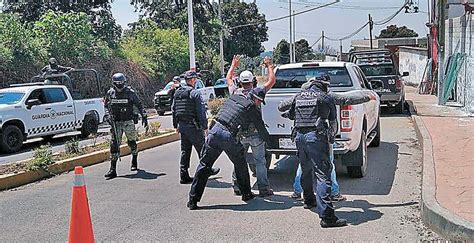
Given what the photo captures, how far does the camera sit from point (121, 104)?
9594 mm

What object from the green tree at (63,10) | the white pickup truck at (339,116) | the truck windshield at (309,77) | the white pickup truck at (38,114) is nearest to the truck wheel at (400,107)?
the white pickup truck at (339,116)

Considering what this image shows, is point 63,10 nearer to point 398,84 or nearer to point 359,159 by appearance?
point 398,84

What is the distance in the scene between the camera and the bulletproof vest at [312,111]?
6.55 m

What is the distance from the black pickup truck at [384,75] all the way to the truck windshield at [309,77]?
7.40 m

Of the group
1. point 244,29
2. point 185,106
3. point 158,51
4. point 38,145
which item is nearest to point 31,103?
point 38,145

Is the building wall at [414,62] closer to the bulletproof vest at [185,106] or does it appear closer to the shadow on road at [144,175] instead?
the shadow on road at [144,175]

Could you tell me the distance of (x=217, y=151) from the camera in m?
7.30

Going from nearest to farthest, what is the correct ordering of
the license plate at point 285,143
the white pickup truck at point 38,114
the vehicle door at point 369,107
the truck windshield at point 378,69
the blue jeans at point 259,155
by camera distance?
1. the blue jeans at point 259,155
2. the license plate at point 285,143
3. the vehicle door at point 369,107
4. the white pickup truck at point 38,114
5. the truck windshield at point 378,69

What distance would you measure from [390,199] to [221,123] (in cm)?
256

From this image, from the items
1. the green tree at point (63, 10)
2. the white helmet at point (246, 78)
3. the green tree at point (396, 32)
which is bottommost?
the white helmet at point (246, 78)

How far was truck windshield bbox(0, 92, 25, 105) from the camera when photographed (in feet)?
46.5

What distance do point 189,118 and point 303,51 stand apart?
281 ft

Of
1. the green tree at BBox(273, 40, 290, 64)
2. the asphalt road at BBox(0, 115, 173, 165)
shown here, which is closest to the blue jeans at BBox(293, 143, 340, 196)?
the asphalt road at BBox(0, 115, 173, 165)

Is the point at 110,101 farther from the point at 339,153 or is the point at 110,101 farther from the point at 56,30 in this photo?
the point at 56,30
